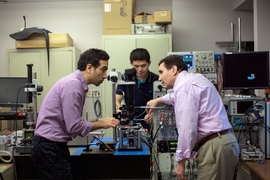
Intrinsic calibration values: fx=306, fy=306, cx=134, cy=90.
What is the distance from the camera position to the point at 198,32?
4.82 m

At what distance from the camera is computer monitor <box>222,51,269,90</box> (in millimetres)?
3117

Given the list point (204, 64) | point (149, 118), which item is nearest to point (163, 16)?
point (204, 64)

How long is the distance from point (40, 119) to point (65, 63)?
8.80ft

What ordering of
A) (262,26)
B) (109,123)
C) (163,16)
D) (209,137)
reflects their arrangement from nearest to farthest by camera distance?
1. (209,137)
2. (109,123)
3. (262,26)
4. (163,16)

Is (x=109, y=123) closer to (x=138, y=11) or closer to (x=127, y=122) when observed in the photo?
(x=127, y=122)

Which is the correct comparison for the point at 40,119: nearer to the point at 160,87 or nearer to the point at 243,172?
the point at 160,87

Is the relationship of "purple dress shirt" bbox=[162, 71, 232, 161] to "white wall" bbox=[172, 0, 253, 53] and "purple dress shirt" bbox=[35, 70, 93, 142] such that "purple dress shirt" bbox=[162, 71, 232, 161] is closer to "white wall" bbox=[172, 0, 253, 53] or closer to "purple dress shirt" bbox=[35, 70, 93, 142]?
"purple dress shirt" bbox=[35, 70, 93, 142]

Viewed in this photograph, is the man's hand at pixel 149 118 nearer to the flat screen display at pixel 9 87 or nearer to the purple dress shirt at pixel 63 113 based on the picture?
the purple dress shirt at pixel 63 113

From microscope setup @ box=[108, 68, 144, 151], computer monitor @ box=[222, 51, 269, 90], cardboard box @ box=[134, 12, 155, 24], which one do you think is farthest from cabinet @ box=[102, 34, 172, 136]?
microscope setup @ box=[108, 68, 144, 151]

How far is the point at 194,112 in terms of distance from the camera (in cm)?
183

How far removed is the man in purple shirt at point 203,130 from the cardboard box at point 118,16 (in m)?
2.52

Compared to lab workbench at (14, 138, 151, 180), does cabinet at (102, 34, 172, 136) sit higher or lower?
higher

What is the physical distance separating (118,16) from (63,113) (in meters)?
2.76

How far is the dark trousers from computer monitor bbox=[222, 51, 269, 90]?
1936 millimetres
